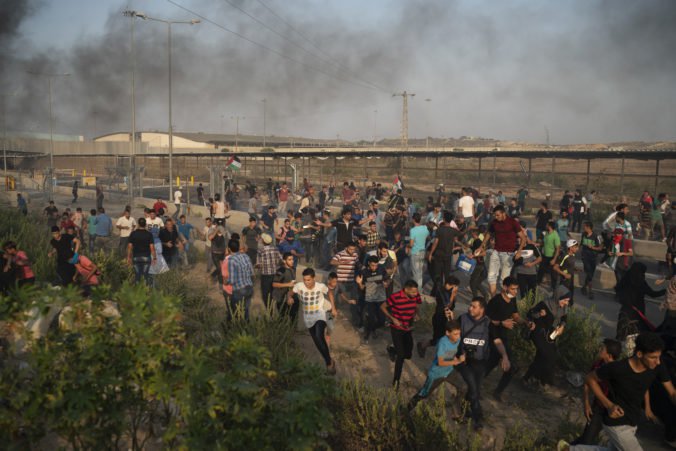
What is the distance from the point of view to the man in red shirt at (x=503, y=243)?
9.10m

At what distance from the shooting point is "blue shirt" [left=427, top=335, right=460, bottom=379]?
551 centimetres

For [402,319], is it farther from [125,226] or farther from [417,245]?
[125,226]

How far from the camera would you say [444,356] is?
218 inches

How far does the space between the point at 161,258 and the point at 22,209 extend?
11.4 m

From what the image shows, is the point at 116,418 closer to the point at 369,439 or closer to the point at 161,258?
the point at 369,439

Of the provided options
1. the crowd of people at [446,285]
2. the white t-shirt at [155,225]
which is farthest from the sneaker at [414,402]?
the white t-shirt at [155,225]

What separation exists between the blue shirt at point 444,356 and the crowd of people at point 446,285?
11 millimetres

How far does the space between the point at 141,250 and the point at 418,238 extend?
16.1 feet

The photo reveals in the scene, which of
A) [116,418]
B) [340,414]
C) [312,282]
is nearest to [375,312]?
[312,282]

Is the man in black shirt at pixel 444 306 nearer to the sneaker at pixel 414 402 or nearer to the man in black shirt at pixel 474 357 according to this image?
the man in black shirt at pixel 474 357

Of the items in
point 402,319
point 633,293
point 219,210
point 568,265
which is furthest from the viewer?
point 219,210

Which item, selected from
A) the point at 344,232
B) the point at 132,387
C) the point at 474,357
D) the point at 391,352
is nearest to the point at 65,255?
the point at 344,232

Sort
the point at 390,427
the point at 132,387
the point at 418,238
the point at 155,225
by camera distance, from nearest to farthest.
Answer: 1. the point at 132,387
2. the point at 390,427
3. the point at 418,238
4. the point at 155,225

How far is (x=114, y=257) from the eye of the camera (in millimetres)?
11734
